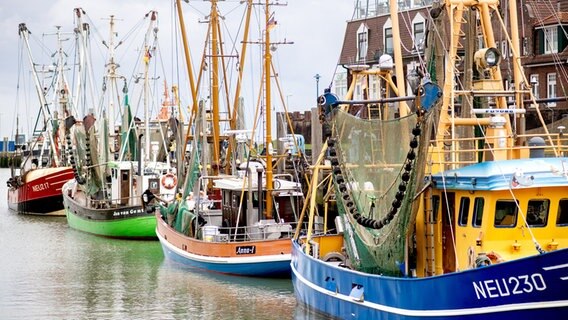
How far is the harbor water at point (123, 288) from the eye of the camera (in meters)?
27.1

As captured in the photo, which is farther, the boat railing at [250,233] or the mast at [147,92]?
the mast at [147,92]

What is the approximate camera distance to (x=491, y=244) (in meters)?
19.2

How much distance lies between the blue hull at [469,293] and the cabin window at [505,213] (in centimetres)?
166

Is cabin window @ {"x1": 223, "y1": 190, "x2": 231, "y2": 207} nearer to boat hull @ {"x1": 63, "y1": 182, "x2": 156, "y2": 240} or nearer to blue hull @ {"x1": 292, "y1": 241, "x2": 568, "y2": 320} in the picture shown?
boat hull @ {"x1": 63, "y1": 182, "x2": 156, "y2": 240}

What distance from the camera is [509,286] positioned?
56.0 ft

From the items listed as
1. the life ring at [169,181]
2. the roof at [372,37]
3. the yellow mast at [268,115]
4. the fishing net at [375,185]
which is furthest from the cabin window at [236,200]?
the roof at [372,37]

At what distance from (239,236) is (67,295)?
5454 millimetres

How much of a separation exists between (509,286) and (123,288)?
16.3m

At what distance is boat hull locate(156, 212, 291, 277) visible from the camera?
101 feet

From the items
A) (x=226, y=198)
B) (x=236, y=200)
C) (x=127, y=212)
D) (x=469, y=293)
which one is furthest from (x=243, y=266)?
(x=127, y=212)

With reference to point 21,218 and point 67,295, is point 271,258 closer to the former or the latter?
point 67,295

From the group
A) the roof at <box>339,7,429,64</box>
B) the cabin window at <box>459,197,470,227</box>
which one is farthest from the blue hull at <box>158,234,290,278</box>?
the roof at <box>339,7,429,64</box>

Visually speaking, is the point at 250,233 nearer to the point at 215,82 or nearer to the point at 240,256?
the point at 240,256

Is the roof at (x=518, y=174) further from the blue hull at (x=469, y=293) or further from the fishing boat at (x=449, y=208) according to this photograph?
the blue hull at (x=469, y=293)
